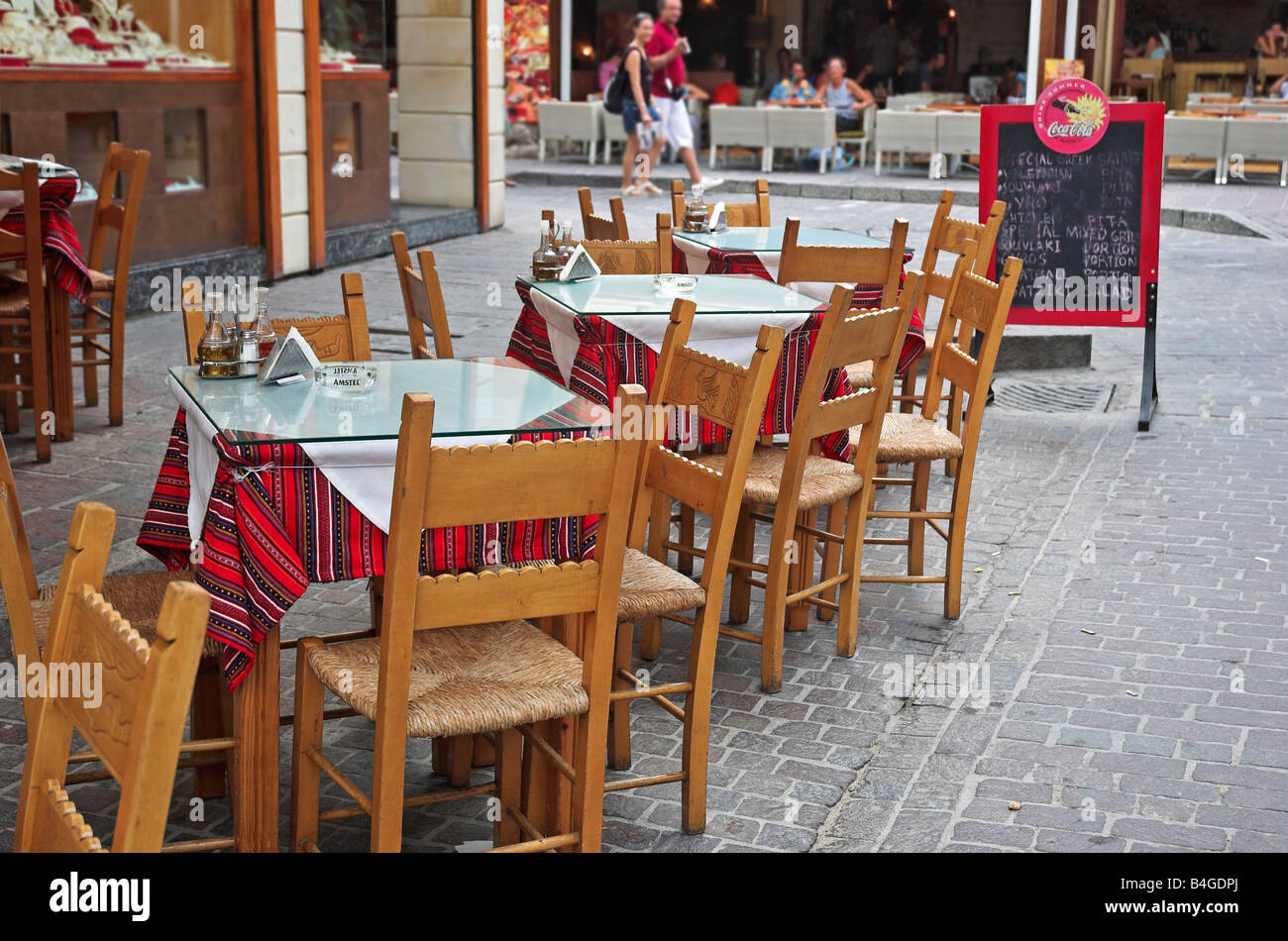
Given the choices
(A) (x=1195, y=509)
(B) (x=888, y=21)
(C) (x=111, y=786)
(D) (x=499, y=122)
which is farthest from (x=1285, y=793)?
(B) (x=888, y=21)

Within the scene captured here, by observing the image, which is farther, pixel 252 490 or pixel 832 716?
pixel 832 716

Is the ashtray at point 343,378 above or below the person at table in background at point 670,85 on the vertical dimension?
below

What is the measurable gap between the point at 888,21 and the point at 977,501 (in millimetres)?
20687

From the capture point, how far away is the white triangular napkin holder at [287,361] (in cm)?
350

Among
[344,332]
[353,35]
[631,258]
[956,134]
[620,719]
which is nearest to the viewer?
[620,719]

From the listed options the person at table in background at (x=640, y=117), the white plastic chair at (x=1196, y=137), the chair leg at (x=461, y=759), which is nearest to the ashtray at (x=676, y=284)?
the chair leg at (x=461, y=759)

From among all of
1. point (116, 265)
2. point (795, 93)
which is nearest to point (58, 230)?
point (116, 265)

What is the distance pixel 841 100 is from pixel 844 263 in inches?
598

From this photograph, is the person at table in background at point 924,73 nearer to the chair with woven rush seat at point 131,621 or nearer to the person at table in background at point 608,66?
→ the person at table in background at point 608,66

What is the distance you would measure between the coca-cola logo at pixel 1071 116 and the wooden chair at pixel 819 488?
3323mm

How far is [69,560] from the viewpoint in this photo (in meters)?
2.04

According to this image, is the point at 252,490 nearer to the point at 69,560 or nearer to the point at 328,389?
the point at 328,389

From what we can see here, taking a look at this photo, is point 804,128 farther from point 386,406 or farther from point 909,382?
point 386,406

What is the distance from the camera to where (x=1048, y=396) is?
7883 millimetres
